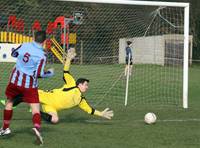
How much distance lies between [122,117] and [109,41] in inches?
267

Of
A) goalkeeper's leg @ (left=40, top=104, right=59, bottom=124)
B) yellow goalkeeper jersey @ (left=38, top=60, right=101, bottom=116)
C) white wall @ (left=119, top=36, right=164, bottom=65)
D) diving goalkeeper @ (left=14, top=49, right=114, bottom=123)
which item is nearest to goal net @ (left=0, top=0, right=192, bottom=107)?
white wall @ (left=119, top=36, right=164, bottom=65)

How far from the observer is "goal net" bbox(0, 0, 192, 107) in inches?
607

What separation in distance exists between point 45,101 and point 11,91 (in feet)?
6.03

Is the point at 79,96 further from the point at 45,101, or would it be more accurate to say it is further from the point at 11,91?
the point at 11,91

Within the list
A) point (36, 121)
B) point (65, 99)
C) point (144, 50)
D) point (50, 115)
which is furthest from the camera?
point (144, 50)

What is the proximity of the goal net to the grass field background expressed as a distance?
0.05 m

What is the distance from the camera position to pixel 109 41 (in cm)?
1805

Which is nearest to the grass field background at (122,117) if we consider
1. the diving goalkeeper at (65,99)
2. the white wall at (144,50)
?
the diving goalkeeper at (65,99)

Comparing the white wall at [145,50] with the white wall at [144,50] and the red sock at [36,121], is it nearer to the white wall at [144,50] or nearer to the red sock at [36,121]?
the white wall at [144,50]

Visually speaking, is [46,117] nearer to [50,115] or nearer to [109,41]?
[50,115]

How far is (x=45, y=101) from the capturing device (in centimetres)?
1007

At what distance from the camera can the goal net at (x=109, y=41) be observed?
15.4 meters

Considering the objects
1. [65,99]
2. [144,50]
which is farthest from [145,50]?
[65,99]

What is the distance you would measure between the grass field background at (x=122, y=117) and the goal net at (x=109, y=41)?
5 cm
